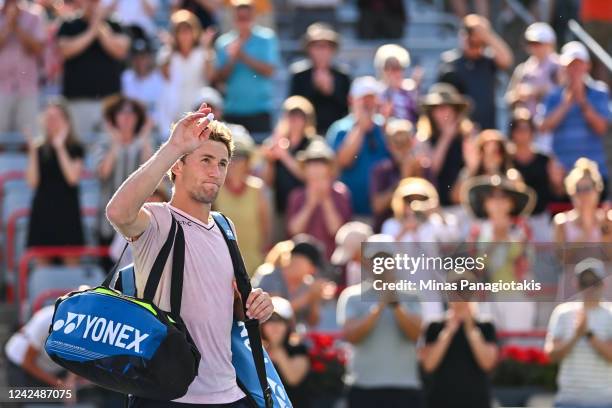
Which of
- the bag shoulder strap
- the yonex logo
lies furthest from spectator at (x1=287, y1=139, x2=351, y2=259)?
the yonex logo

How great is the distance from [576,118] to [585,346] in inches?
141

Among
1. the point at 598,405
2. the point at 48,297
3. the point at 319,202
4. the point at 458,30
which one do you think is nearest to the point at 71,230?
the point at 48,297

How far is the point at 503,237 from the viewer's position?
1223 cm

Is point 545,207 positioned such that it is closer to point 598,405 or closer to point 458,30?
point 598,405

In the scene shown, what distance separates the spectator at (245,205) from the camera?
12555mm

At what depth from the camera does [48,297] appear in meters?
12.2

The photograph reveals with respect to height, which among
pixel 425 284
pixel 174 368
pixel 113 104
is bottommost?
pixel 174 368

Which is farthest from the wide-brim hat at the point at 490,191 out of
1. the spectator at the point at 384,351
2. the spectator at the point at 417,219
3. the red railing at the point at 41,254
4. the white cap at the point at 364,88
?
the red railing at the point at 41,254

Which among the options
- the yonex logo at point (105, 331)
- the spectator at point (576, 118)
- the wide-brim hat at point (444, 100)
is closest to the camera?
the yonex logo at point (105, 331)

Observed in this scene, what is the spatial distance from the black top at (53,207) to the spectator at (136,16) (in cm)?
234

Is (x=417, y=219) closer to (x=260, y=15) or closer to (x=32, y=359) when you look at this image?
(x=32, y=359)

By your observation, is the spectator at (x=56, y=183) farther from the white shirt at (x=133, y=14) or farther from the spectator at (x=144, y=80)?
the white shirt at (x=133, y=14)

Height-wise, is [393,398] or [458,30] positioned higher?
Result: [458,30]

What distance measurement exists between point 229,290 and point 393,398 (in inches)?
161
